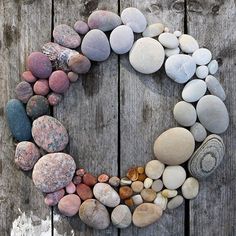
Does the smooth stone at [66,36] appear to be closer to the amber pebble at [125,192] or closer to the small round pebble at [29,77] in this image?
the small round pebble at [29,77]

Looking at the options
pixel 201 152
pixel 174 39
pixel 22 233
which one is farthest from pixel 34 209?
pixel 174 39

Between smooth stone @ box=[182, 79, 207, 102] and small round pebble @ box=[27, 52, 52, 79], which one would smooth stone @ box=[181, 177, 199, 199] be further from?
small round pebble @ box=[27, 52, 52, 79]

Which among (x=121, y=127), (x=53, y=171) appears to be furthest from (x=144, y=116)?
(x=53, y=171)

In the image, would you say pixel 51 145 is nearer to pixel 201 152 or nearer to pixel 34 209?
pixel 34 209

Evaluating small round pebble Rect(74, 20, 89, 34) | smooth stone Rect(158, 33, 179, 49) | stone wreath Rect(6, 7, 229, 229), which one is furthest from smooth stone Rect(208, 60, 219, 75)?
small round pebble Rect(74, 20, 89, 34)

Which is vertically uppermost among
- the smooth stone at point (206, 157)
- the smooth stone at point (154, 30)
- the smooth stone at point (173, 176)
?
the smooth stone at point (154, 30)

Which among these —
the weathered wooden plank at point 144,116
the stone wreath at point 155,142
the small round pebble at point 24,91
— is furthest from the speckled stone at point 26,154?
the weathered wooden plank at point 144,116
